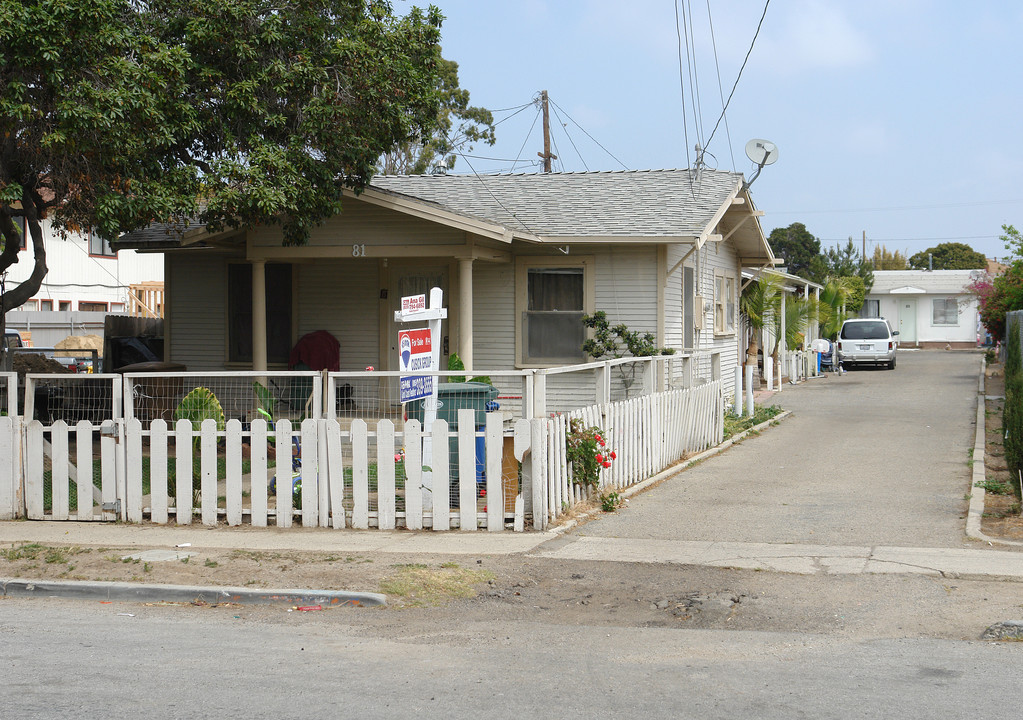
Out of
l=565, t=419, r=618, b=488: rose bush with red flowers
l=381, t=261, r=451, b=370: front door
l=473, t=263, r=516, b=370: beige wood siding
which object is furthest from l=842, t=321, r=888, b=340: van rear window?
l=565, t=419, r=618, b=488: rose bush with red flowers

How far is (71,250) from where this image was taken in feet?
124

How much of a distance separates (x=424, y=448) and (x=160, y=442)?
2415 millimetres

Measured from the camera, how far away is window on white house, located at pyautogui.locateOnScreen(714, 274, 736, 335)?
21.4 meters

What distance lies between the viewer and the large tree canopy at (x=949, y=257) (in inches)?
3378

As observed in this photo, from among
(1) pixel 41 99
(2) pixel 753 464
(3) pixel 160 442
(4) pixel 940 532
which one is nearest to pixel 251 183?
(1) pixel 41 99

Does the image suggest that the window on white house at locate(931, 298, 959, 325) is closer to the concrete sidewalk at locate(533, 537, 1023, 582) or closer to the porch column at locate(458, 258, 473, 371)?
the porch column at locate(458, 258, 473, 371)

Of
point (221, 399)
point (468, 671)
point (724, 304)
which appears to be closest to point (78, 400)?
point (221, 399)

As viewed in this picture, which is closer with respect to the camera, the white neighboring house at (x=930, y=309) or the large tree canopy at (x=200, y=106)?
the large tree canopy at (x=200, y=106)

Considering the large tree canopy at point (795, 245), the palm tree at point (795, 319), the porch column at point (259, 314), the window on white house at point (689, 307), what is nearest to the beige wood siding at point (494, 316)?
the window on white house at point (689, 307)

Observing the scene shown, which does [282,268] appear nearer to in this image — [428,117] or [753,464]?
[428,117]

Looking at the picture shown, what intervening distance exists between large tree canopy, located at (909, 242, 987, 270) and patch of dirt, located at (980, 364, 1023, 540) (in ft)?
235

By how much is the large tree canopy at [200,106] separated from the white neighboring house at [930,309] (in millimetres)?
41756

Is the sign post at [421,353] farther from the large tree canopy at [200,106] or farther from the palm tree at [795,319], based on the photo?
the palm tree at [795,319]

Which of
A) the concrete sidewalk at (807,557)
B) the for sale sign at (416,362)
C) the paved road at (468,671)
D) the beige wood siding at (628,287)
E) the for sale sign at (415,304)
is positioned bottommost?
the paved road at (468,671)
